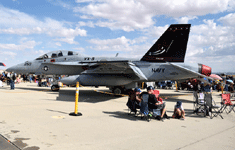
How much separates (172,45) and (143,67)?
2.31 metres

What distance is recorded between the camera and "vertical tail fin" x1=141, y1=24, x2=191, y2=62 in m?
10.1

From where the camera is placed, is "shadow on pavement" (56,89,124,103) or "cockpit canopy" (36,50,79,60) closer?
"shadow on pavement" (56,89,124,103)

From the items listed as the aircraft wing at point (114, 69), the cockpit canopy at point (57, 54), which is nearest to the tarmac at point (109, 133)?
the aircraft wing at point (114, 69)

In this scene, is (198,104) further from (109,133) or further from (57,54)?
(57,54)

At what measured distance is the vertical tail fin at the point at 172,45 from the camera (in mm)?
10117

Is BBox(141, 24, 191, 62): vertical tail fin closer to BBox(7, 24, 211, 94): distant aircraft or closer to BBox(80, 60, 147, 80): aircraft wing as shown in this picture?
BBox(7, 24, 211, 94): distant aircraft

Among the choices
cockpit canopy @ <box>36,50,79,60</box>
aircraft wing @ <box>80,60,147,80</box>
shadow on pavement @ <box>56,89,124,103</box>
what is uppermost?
cockpit canopy @ <box>36,50,79,60</box>

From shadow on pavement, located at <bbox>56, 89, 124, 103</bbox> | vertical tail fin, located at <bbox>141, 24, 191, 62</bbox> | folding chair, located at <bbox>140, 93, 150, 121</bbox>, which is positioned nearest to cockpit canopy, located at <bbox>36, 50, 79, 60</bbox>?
shadow on pavement, located at <bbox>56, 89, 124, 103</bbox>

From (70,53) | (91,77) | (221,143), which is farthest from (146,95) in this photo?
(70,53)

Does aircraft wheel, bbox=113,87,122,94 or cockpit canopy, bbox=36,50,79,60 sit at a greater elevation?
cockpit canopy, bbox=36,50,79,60

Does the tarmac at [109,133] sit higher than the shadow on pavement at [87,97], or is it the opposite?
the shadow on pavement at [87,97]

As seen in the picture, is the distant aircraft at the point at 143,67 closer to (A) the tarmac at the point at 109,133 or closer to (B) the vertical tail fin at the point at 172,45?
(B) the vertical tail fin at the point at 172,45

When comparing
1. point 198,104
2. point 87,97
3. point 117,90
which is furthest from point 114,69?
point 198,104

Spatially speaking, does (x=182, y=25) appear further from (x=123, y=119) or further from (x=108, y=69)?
(x=123, y=119)
